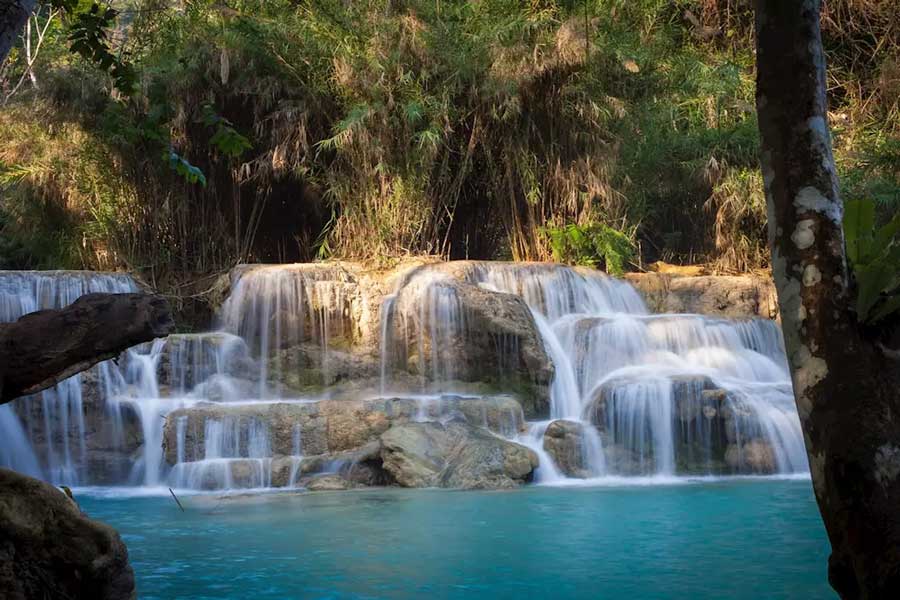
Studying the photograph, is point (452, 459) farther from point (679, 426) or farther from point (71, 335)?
point (71, 335)

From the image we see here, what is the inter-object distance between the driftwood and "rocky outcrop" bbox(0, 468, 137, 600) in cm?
50

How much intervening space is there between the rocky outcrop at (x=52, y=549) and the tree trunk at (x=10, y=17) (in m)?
1.52

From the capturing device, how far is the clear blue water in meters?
4.60

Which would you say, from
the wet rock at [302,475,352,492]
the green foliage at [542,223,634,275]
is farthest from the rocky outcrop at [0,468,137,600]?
the green foliage at [542,223,634,275]

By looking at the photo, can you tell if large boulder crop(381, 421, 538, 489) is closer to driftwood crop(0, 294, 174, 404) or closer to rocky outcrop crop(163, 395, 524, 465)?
rocky outcrop crop(163, 395, 524, 465)

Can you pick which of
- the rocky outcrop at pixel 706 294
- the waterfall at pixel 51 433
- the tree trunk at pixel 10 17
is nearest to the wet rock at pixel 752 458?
the rocky outcrop at pixel 706 294

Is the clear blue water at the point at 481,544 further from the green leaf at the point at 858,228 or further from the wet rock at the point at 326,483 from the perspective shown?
the green leaf at the point at 858,228

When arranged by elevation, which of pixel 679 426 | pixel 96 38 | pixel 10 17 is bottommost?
pixel 679 426

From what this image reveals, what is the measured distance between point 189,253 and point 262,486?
564 cm

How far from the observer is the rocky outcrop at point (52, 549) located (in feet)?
10.4

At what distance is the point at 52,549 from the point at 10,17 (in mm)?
1717

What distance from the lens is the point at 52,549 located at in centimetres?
326

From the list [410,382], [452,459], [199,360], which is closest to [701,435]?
[452,459]

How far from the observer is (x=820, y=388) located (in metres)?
2.26
